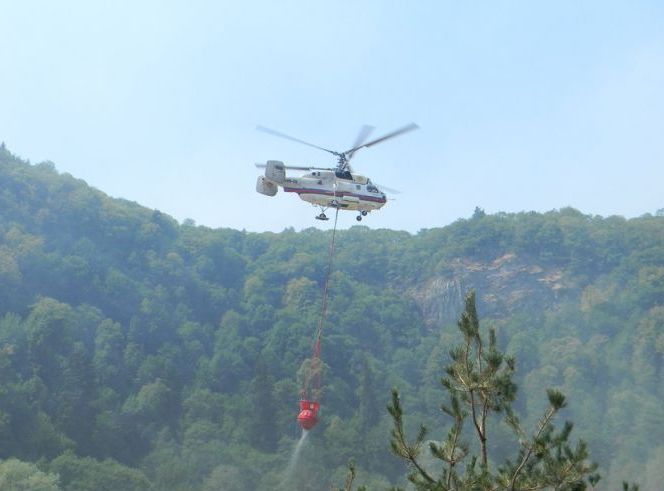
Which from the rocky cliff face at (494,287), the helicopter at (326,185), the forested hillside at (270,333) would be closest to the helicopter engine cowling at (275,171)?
the helicopter at (326,185)

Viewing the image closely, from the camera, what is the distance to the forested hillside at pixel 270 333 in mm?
94125

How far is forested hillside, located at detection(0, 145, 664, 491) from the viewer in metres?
94.1

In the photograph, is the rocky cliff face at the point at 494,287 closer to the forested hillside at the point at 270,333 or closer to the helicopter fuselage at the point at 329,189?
the forested hillside at the point at 270,333

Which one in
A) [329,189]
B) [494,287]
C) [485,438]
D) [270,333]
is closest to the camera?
[485,438]

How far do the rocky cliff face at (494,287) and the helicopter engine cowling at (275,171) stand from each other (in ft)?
297

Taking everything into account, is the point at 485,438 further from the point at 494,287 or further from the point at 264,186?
the point at 494,287

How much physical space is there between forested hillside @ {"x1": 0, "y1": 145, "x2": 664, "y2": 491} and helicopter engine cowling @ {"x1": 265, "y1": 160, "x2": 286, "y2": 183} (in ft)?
130

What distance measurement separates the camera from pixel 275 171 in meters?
40.9

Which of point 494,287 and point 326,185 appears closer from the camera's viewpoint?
point 326,185

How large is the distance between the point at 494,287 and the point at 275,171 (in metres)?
94.7

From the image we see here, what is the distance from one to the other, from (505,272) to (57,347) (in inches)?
2205

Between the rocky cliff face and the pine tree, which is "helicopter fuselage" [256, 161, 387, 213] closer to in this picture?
the pine tree

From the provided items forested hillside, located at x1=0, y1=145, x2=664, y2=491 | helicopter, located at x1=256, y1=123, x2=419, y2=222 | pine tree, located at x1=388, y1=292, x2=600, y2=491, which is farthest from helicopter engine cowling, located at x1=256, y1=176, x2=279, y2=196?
forested hillside, located at x1=0, y1=145, x2=664, y2=491

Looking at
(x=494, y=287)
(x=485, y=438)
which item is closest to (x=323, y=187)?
(x=485, y=438)
